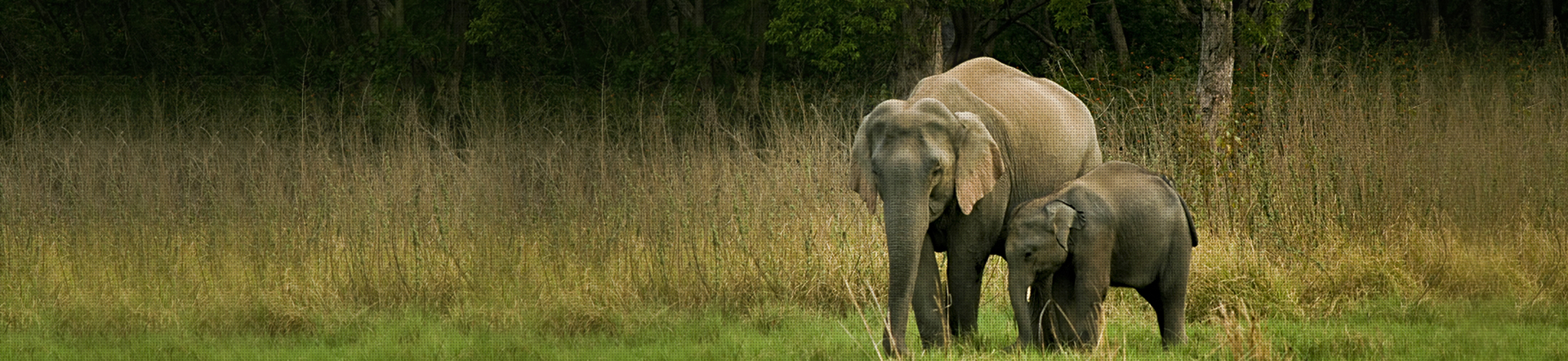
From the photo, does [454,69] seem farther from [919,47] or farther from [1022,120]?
[1022,120]

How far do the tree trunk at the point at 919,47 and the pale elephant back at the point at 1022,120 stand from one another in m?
10.5

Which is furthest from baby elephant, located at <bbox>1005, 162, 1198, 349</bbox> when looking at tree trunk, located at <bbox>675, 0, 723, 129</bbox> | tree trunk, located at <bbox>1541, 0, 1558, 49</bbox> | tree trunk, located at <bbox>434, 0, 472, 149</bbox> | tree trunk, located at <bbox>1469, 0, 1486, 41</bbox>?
tree trunk, located at <bbox>1469, 0, 1486, 41</bbox>

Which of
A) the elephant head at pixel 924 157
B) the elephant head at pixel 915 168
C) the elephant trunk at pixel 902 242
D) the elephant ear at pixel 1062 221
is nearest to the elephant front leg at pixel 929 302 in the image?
the elephant trunk at pixel 902 242

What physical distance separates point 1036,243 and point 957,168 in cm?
43

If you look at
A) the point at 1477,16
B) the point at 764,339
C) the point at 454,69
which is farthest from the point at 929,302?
the point at 1477,16

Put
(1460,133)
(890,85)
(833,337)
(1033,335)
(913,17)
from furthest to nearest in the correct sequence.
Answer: (890,85) < (913,17) < (1460,133) < (833,337) < (1033,335)

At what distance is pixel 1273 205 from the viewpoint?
8359mm

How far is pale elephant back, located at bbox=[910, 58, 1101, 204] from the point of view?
5.48 meters

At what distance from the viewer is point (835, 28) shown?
55.9 feet

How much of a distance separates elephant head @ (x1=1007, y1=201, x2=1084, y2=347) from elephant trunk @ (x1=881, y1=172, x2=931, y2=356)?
0.35 metres

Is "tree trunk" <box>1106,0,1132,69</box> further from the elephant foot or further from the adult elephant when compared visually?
the elephant foot

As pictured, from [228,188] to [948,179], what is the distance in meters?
6.43

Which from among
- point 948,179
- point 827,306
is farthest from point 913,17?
point 948,179

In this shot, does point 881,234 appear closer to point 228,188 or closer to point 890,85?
point 228,188
